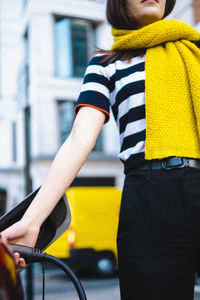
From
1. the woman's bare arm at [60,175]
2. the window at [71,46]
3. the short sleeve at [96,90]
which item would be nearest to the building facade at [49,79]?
the window at [71,46]

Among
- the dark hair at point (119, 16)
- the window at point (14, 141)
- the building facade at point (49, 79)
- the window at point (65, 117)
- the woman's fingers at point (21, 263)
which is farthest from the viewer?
the window at point (14, 141)

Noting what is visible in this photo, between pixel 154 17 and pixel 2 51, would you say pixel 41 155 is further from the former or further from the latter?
pixel 154 17

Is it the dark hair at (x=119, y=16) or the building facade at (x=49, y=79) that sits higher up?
the building facade at (x=49, y=79)

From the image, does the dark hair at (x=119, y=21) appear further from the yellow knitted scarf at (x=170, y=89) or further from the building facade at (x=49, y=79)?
the building facade at (x=49, y=79)

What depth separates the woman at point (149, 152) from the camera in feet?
3.57

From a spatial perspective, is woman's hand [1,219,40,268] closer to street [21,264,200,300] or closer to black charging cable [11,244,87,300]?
black charging cable [11,244,87,300]

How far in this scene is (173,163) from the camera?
113cm

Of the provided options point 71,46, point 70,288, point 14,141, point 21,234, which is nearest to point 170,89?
point 21,234

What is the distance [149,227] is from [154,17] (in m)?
0.70

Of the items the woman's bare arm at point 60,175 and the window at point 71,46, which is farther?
the window at point 71,46

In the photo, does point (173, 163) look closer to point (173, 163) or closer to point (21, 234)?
point (173, 163)

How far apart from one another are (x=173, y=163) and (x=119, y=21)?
57cm

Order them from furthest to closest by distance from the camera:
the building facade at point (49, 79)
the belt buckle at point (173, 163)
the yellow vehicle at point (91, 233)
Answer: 1. the building facade at point (49, 79)
2. the yellow vehicle at point (91, 233)
3. the belt buckle at point (173, 163)

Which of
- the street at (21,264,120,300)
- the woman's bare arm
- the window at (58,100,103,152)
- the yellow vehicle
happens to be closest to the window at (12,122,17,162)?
the window at (58,100,103,152)
